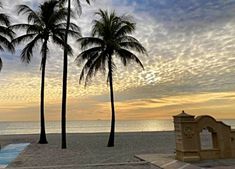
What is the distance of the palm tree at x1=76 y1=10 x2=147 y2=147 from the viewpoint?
22.0 meters

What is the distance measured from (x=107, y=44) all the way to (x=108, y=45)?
92mm

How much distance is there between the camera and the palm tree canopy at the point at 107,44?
72.2 ft

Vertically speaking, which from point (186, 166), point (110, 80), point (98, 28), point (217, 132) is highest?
point (98, 28)

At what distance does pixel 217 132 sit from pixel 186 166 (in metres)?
2.87

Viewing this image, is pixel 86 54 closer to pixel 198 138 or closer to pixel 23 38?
pixel 23 38

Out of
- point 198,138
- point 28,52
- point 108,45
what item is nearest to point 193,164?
point 198,138

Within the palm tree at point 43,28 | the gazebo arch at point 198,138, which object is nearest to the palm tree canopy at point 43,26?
the palm tree at point 43,28

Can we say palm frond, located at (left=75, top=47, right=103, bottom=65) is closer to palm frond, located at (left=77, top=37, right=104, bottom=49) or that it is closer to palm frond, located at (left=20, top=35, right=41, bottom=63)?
palm frond, located at (left=77, top=37, right=104, bottom=49)

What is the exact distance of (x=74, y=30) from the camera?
76.1 feet

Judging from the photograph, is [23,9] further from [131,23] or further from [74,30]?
[131,23]

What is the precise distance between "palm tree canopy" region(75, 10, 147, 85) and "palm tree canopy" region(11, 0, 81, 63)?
2.97 m

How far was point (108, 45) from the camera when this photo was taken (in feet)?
72.1

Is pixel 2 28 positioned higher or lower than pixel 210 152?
higher

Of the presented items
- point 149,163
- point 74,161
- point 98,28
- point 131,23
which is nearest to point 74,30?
point 98,28
